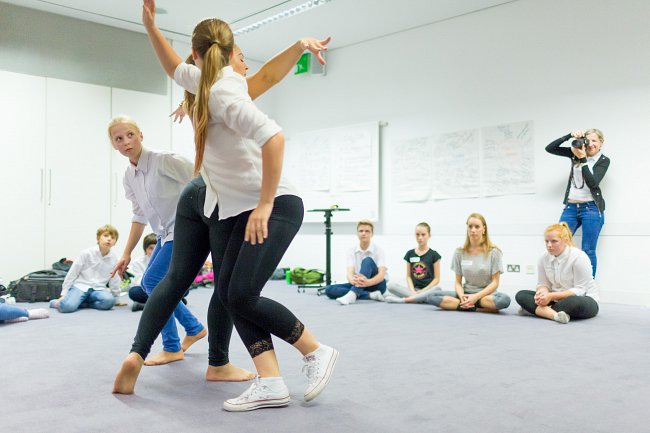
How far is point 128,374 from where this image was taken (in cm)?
198

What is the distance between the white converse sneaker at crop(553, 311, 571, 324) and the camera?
3.65 metres

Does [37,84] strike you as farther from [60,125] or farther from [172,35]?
[172,35]

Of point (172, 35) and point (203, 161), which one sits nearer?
point (203, 161)

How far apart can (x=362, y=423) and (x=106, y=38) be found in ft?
19.6

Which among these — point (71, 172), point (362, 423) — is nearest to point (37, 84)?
point (71, 172)

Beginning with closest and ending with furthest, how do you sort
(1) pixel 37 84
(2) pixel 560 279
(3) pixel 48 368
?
(3) pixel 48 368, (2) pixel 560 279, (1) pixel 37 84

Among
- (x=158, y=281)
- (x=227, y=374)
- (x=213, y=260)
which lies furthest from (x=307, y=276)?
(x=213, y=260)

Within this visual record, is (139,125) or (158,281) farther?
(139,125)

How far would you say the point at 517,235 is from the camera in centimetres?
553

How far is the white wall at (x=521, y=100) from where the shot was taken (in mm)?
4918

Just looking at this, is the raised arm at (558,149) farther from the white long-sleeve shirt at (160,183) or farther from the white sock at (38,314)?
the white sock at (38,314)

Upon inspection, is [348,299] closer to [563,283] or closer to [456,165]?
[563,283]

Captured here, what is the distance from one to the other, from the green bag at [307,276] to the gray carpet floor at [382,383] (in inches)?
108

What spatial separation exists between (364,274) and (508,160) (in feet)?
6.00
